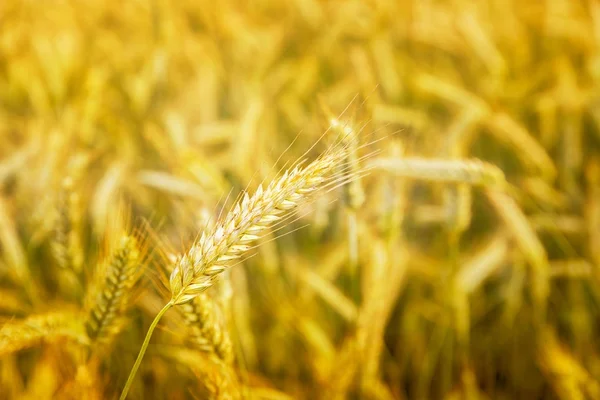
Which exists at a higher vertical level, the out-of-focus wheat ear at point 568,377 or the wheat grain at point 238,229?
the wheat grain at point 238,229

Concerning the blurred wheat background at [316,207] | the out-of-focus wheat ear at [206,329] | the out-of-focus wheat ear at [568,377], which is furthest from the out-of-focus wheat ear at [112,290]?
the out-of-focus wheat ear at [568,377]

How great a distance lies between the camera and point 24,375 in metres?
1.29

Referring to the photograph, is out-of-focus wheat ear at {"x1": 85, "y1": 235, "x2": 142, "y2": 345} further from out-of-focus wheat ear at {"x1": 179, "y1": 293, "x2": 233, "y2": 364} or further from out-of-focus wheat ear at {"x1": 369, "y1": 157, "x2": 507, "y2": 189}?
out-of-focus wheat ear at {"x1": 369, "y1": 157, "x2": 507, "y2": 189}

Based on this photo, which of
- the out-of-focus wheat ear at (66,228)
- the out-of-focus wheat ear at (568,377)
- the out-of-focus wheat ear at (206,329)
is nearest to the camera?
the out-of-focus wheat ear at (206,329)

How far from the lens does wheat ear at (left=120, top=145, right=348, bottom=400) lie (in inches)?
25.0

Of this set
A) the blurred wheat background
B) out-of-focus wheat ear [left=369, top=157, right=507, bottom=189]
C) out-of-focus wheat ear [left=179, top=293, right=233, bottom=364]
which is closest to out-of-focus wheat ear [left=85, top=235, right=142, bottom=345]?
the blurred wheat background

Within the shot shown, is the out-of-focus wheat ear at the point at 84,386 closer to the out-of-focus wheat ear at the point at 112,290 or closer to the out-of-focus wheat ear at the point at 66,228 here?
the out-of-focus wheat ear at the point at 112,290

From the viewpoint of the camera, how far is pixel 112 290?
796 mm

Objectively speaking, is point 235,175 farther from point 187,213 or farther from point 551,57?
point 551,57

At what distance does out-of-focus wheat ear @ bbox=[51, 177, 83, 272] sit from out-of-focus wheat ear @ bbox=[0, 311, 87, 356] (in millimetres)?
134

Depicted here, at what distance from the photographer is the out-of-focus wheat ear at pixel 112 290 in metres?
0.78

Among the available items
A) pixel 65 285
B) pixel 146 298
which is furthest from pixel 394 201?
pixel 65 285

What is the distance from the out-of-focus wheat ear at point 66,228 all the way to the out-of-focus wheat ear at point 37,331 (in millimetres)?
134

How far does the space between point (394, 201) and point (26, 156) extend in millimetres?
1056
